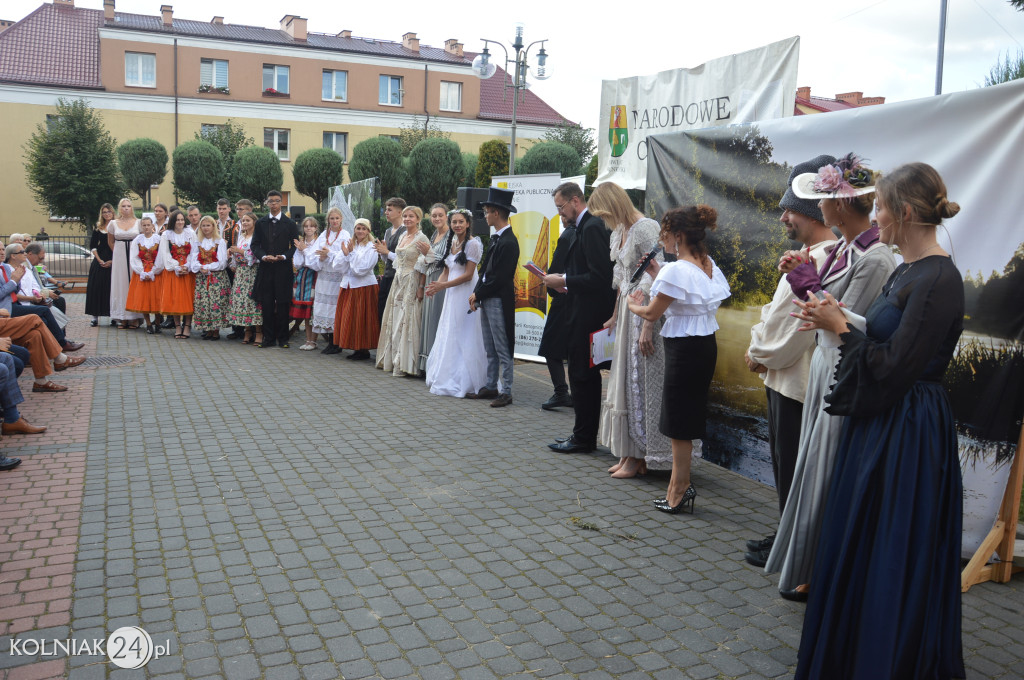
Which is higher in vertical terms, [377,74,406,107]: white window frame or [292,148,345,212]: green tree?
[377,74,406,107]: white window frame

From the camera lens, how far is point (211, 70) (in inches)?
1820

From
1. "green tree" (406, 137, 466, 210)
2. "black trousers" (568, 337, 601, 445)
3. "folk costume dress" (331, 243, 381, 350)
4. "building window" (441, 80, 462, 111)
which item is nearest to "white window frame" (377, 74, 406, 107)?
"building window" (441, 80, 462, 111)

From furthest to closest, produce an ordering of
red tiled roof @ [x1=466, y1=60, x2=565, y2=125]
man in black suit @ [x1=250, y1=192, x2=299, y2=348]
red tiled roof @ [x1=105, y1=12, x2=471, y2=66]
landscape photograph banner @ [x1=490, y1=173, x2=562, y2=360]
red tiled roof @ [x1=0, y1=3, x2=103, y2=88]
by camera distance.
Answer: red tiled roof @ [x1=466, y1=60, x2=565, y2=125], red tiled roof @ [x1=105, y1=12, x2=471, y2=66], red tiled roof @ [x1=0, y1=3, x2=103, y2=88], man in black suit @ [x1=250, y1=192, x2=299, y2=348], landscape photograph banner @ [x1=490, y1=173, x2=562, y2=360]

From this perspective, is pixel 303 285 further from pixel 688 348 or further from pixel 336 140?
pixel 336 140

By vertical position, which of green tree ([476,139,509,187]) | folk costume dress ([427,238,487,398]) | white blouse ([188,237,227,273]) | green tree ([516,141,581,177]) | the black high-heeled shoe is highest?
green tree ([516,141,581,177])

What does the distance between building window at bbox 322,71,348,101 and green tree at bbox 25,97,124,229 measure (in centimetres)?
1566

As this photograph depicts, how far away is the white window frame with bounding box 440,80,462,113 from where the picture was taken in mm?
52312

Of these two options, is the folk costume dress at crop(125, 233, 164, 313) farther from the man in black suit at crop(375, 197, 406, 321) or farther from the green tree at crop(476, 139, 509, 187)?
the green tree at crop(476, 139, 509, 187)

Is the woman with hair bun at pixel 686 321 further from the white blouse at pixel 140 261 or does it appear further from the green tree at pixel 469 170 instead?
the green tree at pixel 469 170

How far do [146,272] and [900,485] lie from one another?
1238 cm

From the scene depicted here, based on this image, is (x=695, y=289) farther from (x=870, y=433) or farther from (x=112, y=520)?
(x=112, y=520)

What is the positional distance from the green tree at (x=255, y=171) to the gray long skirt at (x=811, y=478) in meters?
35.3

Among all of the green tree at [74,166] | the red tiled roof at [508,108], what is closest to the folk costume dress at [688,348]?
the green tree at [74,166]

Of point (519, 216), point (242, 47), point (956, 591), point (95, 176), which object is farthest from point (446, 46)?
point (956, 591)
